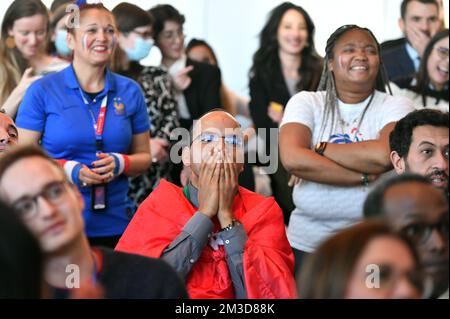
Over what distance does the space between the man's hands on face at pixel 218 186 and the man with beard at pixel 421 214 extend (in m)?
0.69

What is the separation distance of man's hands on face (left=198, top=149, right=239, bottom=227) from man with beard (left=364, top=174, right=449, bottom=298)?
0.69 m

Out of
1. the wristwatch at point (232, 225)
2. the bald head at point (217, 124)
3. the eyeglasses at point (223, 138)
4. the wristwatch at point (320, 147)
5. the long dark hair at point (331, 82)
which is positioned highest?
the long dark hair at point (331, 82)

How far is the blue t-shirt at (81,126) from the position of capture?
376 centimetres

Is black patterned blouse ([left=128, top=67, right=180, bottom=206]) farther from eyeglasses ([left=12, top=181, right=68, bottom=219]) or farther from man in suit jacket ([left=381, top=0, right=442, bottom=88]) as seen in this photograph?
eyeglasses ([left=12, top=181, right=68, bottom=219])

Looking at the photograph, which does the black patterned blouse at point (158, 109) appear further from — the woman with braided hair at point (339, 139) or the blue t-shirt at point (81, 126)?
the woman with braided hair at point (339, 139)

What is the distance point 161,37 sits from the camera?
523 centimetres

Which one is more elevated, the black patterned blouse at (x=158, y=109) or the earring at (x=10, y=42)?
the earring at (x=10, y=42)

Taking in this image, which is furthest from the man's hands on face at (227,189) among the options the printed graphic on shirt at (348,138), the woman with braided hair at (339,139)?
the printed graphic on shirt at (348,138)

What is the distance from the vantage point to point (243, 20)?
280 inches

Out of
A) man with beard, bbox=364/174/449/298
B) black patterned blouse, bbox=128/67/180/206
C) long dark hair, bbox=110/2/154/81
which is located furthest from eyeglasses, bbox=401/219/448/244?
long dark hair, bbox=110/2/154/81
